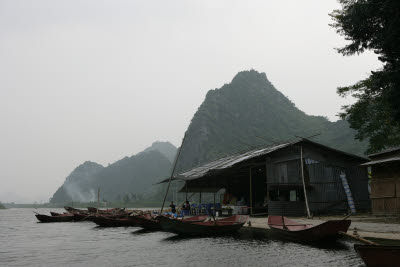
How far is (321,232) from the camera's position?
13320 mm

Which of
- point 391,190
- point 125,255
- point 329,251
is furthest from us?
point 391,190

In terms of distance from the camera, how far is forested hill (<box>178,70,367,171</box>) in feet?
429

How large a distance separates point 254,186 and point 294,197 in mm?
5179

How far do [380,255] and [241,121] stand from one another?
141m

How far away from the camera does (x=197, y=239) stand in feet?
58.0

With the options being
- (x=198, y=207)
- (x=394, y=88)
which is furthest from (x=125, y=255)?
(x=198, y=207)

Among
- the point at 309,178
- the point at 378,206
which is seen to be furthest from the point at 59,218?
the point at 378,206

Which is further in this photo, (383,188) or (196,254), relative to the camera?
(383,188)

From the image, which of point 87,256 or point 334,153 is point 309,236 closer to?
point 87,256

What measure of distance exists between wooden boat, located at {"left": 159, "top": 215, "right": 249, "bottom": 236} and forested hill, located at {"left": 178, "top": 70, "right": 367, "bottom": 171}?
10321 centimetres

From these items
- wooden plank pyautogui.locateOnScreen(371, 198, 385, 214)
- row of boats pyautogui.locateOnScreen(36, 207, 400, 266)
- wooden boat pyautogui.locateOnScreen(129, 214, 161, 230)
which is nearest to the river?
row of boats pyautogui.locateOnScreen(36, 207, 400, 266)

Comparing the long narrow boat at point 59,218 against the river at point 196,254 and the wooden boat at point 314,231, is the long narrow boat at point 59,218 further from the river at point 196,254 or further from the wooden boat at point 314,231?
the wooden boat at point 314,231

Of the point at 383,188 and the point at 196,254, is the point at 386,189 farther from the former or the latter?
the point at 196,254

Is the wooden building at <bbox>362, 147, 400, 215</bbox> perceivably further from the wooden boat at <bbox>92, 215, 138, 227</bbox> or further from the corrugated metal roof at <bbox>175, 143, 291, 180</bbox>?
the wooden boat at <bbox>92, 215, 138, 227</bbox>
